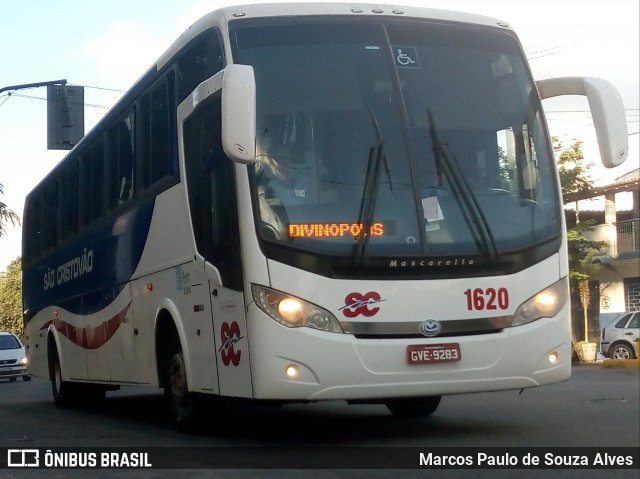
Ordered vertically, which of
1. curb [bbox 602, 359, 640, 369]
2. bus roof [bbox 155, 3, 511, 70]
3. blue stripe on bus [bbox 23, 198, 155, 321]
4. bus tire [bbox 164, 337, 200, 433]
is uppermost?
bus roof [bbox 155, 3, 511, 70]

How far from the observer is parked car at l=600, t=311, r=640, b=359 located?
99.4 feet

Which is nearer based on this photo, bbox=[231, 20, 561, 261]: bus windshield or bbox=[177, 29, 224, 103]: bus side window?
bbox=[231, 20, 561, 261]: bus windshield

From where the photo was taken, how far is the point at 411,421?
12.1 m

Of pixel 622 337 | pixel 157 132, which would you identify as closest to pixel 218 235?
pixel 157 132

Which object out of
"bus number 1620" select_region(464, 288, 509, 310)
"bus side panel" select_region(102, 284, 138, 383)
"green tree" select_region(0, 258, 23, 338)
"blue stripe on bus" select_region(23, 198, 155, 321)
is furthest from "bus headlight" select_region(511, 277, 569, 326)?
"green tree" select_region(0, 258, 23, 338)

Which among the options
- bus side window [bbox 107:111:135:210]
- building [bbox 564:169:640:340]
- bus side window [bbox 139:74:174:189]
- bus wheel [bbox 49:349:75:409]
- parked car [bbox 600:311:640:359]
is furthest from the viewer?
building [bbox 564:169:640:340]

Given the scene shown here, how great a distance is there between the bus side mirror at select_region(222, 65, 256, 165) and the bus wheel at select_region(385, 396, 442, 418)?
15.2 feet

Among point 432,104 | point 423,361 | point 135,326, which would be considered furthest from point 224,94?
point 135,326

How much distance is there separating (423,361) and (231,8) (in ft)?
10.8

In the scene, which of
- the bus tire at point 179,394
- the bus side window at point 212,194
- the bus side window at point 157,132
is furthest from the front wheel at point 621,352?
the bus side window at point 212,194

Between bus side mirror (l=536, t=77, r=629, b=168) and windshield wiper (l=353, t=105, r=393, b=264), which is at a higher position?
bus side mirror (l=536, t=77, r=629, b=168)

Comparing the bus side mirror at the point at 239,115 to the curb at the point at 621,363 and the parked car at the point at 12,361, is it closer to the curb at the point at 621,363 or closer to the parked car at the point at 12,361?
the curb at the point at 621,363

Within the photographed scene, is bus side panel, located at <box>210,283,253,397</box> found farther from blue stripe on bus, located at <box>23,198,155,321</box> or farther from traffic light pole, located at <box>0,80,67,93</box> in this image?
traffic light pole, located at <box>0,80,67,93</box>

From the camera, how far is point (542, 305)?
30.8 feet
